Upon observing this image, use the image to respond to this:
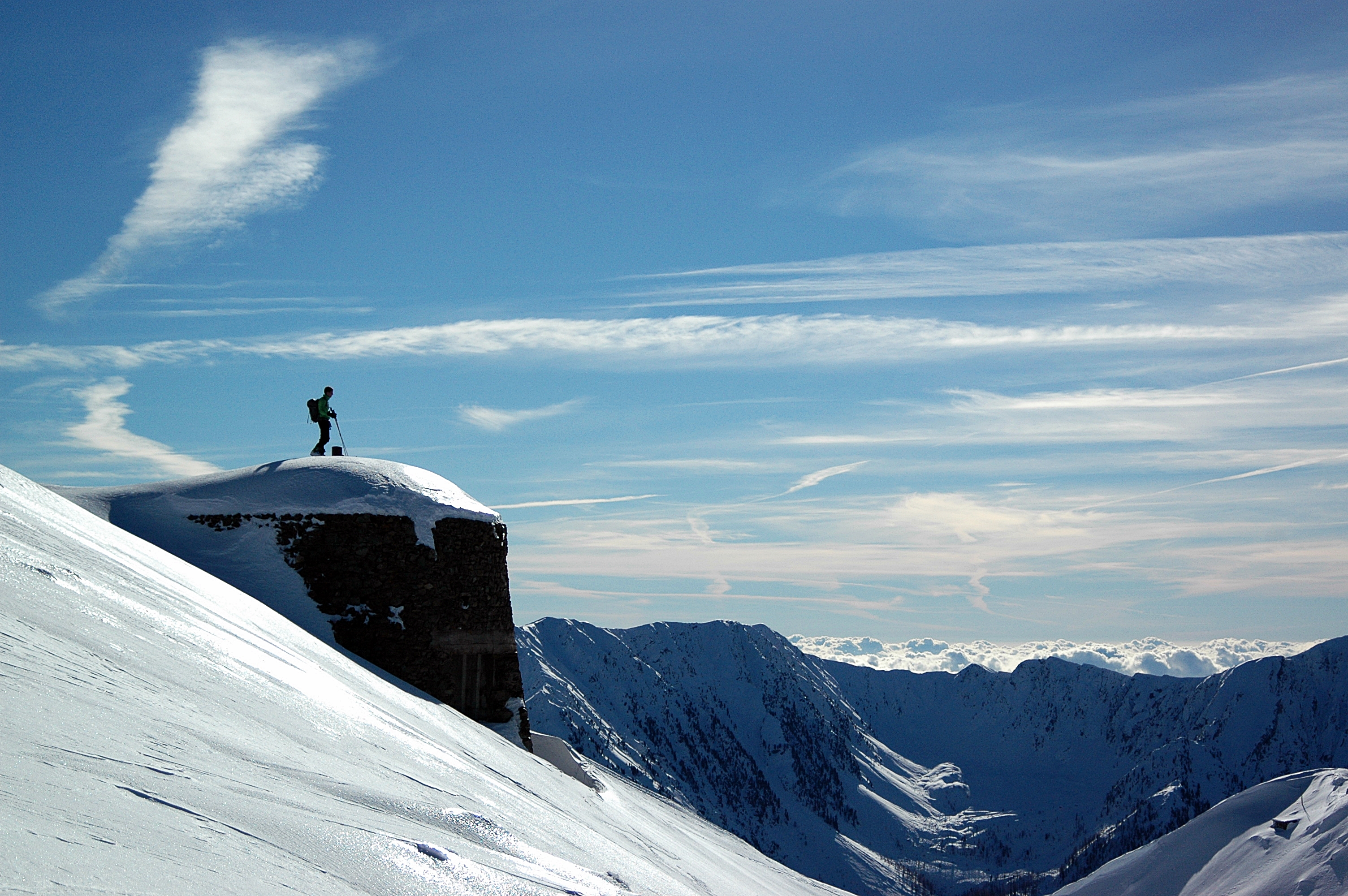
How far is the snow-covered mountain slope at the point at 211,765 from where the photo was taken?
4754mm

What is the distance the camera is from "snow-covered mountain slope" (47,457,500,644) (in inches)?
792

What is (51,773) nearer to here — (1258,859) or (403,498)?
(403,498)

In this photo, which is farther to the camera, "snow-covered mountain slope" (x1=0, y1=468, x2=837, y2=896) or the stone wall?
the stone wall

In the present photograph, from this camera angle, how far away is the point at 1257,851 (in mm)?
22953

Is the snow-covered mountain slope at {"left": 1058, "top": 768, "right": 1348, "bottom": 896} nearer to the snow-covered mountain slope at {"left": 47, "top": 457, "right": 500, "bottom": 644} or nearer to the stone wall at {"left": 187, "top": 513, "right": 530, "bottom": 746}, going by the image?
the stone wall at {"left": 187, "top": 513, "right": 530, "bottom": 746}

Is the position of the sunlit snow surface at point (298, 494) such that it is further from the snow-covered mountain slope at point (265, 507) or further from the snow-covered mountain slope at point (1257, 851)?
the snow-covered mountain slope at point (1257, 851)

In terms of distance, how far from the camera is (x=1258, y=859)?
74.4 feet

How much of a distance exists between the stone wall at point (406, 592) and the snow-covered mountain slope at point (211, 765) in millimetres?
5745

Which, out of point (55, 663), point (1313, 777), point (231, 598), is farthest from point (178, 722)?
point (1313, 777)

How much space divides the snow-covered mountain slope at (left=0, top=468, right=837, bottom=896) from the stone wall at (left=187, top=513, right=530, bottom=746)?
5745mm

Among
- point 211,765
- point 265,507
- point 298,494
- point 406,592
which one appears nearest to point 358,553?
point 406,592

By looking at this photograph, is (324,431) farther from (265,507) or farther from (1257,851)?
(1257,851)

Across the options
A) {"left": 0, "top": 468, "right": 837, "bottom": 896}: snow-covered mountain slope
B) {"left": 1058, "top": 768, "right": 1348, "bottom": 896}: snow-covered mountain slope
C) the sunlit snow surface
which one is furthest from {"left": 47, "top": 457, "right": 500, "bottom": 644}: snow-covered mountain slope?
{"left": 1058, "top": 768, "right": 1348, "bottom": 896}: snow-covered mountain slope

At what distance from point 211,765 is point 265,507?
50.8 ft
